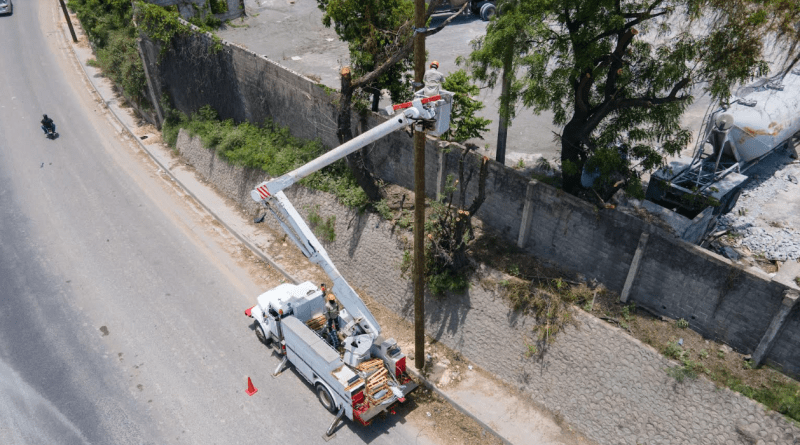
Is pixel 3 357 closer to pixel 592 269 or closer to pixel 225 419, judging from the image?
pixel 225 419

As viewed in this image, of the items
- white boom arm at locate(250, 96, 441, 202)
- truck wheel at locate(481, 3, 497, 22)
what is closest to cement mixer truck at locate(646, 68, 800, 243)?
white boom arm at locate(250, 96, 441, 202)

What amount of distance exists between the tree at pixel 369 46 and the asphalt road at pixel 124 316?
505 cm

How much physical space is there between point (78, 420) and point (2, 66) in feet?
89.3

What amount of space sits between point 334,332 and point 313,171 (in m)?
4.41

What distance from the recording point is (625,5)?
1270 cm

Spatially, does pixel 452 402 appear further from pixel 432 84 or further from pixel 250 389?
pixel 432 84

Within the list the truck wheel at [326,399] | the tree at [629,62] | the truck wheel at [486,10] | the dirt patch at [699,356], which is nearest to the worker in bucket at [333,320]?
the truck wheel at [326,399]

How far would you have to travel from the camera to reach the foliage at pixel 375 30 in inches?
650

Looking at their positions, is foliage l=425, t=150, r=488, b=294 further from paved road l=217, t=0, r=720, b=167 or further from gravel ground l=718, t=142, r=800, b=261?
gravel ground l=718, t=142, r=800, b=261

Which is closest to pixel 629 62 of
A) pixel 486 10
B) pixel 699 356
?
pixel 699 356

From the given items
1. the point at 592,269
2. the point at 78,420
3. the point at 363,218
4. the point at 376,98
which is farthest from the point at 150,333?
the point at 592,269

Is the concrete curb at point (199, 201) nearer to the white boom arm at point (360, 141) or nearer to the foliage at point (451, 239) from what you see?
the foliage at point (451, 239)

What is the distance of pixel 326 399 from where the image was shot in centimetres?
1320

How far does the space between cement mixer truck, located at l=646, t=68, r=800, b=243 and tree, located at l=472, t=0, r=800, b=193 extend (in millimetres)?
1407
